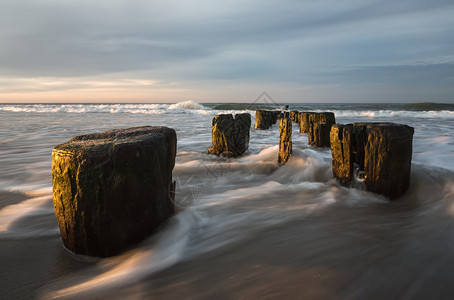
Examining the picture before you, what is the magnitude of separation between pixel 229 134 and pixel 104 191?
150 inches

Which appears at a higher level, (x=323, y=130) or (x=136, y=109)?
(x=136, y=109)

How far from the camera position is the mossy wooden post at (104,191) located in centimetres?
180

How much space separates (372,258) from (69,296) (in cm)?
200

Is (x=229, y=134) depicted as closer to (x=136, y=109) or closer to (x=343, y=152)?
(x=343, y=152)

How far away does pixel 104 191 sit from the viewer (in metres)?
1.82

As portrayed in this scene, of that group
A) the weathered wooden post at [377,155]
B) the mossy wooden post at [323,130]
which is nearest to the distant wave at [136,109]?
the mossy wooden post at [323,130]

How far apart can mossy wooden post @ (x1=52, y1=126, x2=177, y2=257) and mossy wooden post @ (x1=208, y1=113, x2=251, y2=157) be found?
3436 mm

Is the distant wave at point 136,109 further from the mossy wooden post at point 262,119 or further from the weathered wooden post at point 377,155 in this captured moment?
the weathered wooden post at point 377,155

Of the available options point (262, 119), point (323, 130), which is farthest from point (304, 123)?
point (323, 130)

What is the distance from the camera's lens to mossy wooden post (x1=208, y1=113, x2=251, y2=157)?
5.43m

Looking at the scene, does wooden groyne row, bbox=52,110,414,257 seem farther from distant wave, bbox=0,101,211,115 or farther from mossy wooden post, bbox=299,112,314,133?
distant wave, bbox=0,101,211,115

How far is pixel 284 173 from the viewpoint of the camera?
4273 mm

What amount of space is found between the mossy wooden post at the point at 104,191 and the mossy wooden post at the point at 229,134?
3436mm

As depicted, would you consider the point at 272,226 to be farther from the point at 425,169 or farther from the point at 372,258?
the point at 425,169
